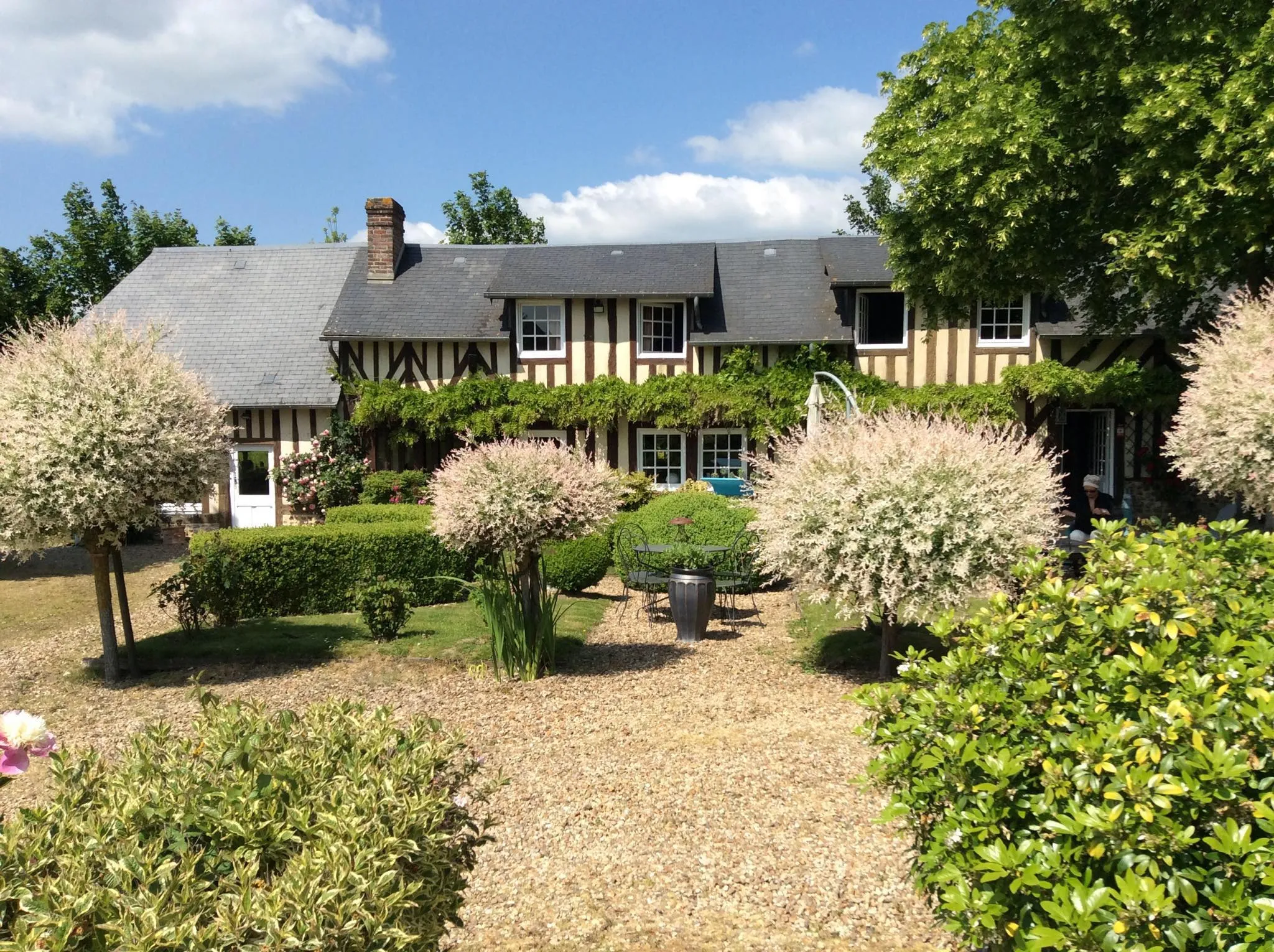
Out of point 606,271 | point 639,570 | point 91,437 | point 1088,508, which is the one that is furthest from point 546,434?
point 91,437

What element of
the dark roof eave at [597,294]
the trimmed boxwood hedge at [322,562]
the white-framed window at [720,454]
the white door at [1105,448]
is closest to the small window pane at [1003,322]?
the white door at [1105,448]

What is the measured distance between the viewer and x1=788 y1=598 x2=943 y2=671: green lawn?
8336 mm

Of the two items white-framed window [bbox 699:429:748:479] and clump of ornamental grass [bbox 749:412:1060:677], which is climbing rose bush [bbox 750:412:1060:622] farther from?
white-framed window [bbox 699:429:748:479]

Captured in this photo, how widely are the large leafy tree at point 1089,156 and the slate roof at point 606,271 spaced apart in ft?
15.1

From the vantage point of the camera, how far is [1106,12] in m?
11.9

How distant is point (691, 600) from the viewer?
366 inches

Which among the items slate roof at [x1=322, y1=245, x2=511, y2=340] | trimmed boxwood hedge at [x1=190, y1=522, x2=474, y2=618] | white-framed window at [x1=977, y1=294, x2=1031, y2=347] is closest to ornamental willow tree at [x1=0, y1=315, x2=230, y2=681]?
trimmed boxwood hedge at [x1=190, y1=522, x2=474, y2=618]

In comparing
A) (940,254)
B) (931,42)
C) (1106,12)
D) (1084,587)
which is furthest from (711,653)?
(931,42)

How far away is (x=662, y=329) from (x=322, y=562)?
968 cm

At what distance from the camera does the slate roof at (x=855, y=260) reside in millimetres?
17453

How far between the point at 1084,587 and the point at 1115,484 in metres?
16.9

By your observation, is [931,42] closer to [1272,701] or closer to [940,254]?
[940,254]

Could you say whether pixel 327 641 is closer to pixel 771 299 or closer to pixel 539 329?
pixel 539 329

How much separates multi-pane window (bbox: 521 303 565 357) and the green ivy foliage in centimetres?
89
